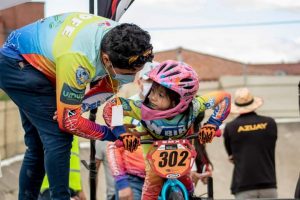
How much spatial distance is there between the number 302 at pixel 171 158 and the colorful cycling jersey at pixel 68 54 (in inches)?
15.0

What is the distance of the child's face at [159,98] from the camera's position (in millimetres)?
3871

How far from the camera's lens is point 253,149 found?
6.98 meters

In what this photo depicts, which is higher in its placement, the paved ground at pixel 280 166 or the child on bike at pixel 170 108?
the child on bike at pixel 170 108

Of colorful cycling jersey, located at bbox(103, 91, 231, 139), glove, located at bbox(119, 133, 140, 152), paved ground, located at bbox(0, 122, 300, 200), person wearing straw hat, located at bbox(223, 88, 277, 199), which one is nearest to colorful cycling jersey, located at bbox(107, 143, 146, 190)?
colorful cycling jersey, located at bbox(103, 91, 231, 139)

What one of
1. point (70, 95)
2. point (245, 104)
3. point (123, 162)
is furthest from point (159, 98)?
point (245, 104)

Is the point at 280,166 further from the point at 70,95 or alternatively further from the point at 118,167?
the point at 70,95

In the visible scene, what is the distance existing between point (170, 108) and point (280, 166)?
773cm

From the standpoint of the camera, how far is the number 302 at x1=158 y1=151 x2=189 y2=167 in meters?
3.78

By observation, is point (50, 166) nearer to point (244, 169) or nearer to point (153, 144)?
point (153, 144)

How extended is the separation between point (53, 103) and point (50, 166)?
342 millimetres

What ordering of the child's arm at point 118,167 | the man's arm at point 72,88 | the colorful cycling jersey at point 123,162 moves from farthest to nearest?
1. the colorful cycling jersey at point 123,162
2. the child's arm at point 118,167
3. the man's arm at point 72,88

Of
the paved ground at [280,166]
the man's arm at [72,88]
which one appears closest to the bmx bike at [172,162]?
the man's arm at [72,88]

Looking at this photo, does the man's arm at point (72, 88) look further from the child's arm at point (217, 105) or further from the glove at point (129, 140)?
the child's arm at point (217, 105)

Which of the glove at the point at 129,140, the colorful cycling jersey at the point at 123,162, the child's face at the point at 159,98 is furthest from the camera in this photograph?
the colorful cycling jersey at the point at 123,162
